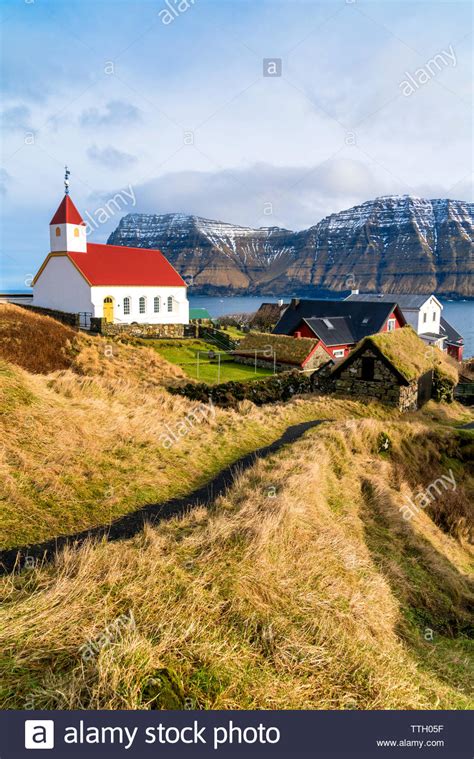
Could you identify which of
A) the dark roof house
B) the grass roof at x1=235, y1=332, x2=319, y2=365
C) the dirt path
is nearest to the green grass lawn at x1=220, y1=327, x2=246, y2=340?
the dark roof house

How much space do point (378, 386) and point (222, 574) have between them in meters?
21.2

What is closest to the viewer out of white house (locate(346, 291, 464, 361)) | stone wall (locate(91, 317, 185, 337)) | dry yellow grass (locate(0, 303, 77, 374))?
dry yellow grass (locate(0, 303, 77, 374))

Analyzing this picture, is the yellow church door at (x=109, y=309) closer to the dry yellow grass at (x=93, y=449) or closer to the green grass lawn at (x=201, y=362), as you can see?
the green grass lawn at (x=201, y=362)

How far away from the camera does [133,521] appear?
9984 mm

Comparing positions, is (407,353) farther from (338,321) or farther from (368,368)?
(338,321)

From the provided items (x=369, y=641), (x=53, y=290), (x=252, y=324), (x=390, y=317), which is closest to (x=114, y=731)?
(x=369, y=641)

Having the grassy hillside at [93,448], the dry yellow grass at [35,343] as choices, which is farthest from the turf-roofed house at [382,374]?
the dry yellow grass at [35,343]

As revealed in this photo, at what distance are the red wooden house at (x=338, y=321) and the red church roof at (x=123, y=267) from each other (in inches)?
499

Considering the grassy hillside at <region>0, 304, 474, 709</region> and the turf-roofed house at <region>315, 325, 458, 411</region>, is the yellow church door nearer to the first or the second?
the turf-roofed house at <region>315, 325, 458, 411</region>

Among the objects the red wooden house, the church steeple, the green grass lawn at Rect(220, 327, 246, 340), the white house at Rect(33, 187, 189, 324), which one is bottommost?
the green grass lawn at Rect(220, 327, 246, 340)

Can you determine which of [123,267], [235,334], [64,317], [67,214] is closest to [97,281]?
[64,317]

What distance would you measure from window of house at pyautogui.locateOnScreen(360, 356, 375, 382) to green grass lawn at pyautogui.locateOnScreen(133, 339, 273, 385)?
6699mm

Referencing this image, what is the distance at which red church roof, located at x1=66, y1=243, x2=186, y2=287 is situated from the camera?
45031 mm

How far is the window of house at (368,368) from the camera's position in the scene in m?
26.7
